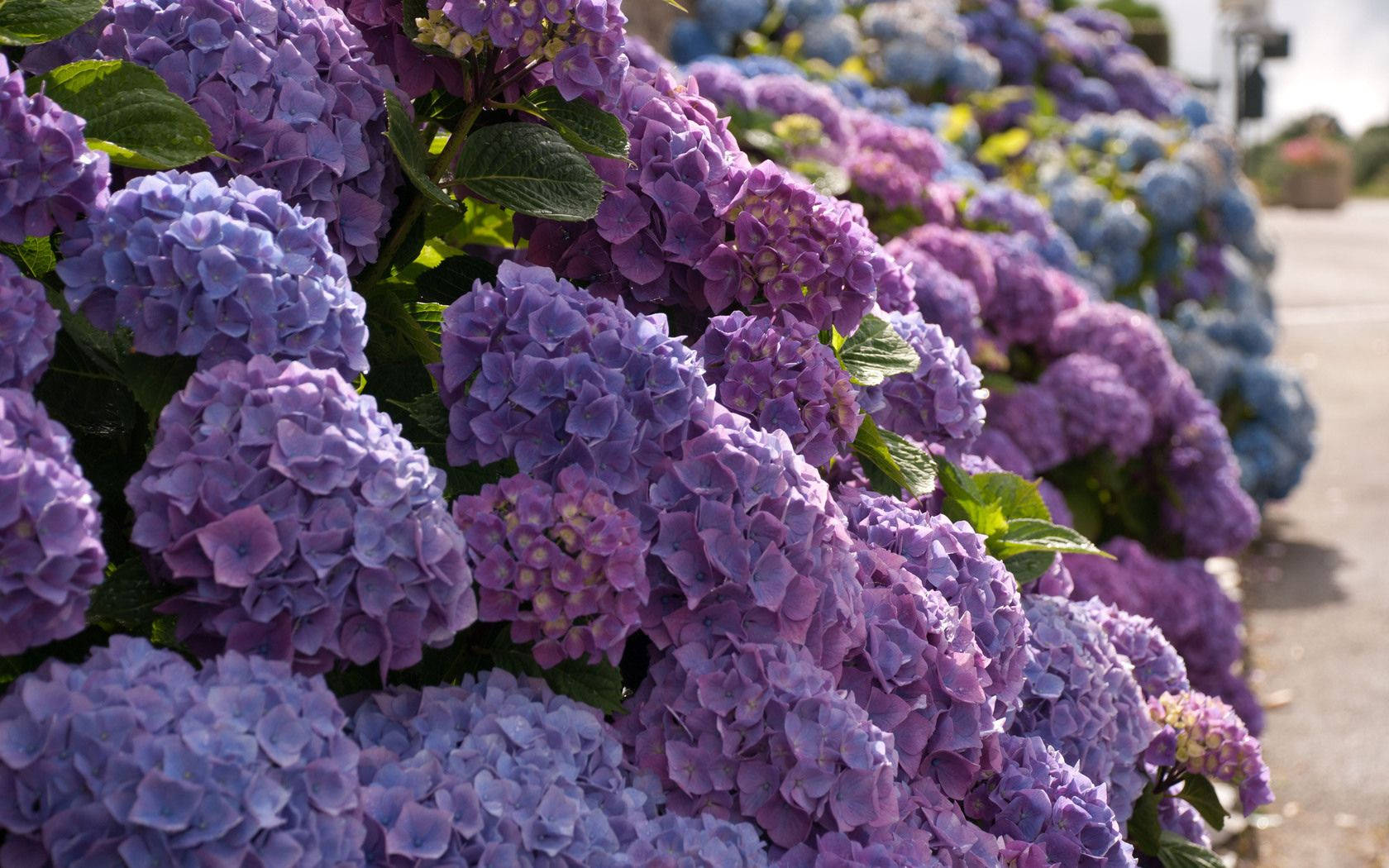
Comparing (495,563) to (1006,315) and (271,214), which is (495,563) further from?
(1006,315)

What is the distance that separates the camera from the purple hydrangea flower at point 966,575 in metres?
1.71

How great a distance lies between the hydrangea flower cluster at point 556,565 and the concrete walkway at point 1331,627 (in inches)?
123

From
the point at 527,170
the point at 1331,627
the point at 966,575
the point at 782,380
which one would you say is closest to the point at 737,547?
the point at 782,380

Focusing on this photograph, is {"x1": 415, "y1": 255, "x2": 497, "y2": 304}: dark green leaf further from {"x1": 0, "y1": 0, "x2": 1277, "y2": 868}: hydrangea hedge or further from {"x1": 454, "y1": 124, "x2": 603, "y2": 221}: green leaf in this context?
{"x1": 454, "y1": 124, "x2": 603, "y2": 221}: green leaf

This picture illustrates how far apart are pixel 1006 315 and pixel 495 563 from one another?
2878 mm

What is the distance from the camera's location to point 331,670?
4.44 feet

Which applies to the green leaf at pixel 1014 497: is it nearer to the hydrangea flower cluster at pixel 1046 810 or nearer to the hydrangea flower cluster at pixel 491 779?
the hydrangea flower cluster at pixel 1046 810

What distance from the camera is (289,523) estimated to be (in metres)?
1.20

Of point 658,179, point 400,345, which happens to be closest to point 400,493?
point 400,345

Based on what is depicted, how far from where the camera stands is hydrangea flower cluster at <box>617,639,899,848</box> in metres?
1.41


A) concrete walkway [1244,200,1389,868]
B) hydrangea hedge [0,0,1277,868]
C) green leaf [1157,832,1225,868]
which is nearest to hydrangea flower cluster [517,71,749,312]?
hydrangea hedge [0,0,1277,868]

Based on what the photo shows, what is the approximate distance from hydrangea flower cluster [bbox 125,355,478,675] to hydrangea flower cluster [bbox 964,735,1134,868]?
745 mm

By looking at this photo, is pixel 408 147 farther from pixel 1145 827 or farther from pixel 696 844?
pixel 1145 827

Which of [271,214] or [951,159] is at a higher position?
[271,214]
